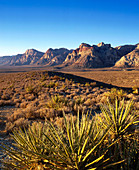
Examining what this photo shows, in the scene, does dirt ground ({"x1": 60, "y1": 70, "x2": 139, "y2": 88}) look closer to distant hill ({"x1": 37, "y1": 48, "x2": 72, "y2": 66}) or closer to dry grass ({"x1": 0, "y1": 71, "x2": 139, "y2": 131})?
dry grass ({"x1": 0, "y1": 71, "x2": 139, "y2": 131})

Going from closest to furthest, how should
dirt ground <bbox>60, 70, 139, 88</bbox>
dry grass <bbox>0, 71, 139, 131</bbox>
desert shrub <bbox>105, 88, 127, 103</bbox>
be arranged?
dry grass <bbox>0, 71, 139, 131</bbox> → desert shrub <bbox>105, 88, 127, 103</bbox> → dirt ground <bbox>60, 70, 139, 88</bbox>

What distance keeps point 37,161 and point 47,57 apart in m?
193

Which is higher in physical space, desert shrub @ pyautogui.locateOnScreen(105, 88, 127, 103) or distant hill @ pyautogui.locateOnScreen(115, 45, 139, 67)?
distant hill @ pyautogui.locateOnScreen(115, 45, 139, 67)

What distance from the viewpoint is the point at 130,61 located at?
9194 centimetres

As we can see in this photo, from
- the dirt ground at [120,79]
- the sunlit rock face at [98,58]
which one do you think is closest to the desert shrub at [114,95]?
the dirt ground at [120,79]

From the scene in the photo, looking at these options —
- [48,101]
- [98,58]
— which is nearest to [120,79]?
[48,101]

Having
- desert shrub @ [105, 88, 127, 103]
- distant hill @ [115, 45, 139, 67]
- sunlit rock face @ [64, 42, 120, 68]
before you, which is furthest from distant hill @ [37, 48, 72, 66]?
desert shrub @ [105, 88, 127, 103]

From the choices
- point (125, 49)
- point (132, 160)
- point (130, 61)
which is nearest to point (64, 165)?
point (132, 160)

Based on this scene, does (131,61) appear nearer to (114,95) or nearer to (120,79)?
(120,79)

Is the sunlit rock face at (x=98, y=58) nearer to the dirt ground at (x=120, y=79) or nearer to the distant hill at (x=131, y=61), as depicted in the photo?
the distant hill at (x=131, y=61)

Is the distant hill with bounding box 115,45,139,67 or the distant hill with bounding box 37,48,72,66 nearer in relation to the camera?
the distant hill with bounding box 115,45,139,67

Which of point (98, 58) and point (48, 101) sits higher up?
point (98, 58)

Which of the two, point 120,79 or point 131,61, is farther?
point 131,61

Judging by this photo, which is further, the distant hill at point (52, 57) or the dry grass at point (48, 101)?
the distant hill at point (52, 57)
